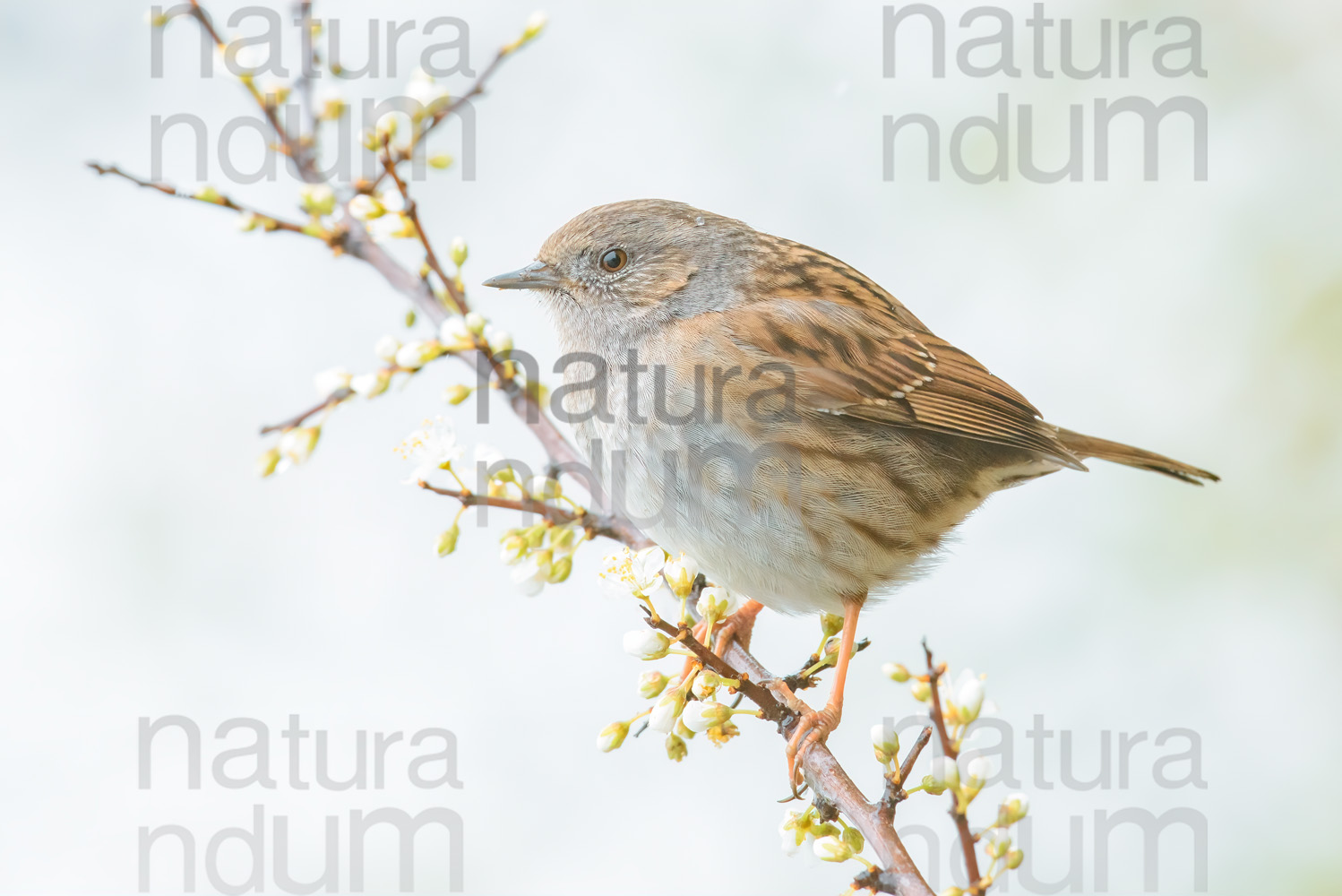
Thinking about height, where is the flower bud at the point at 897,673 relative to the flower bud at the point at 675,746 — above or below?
above

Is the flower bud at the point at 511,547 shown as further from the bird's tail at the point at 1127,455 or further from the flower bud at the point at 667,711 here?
the bird's tail at the point at 1127,455

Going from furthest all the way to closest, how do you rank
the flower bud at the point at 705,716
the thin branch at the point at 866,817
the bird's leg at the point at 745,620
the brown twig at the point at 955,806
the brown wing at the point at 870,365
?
the bird's leg at the point at 745,620
the brown wing at the point at 870,365
the flower bud at the point at 705,716
the thin branch at the point at 866,817
the brown twig at the point at 955,806

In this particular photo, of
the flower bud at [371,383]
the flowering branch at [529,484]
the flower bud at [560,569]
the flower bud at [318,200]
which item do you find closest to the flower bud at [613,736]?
the flowering branch at [529,484]

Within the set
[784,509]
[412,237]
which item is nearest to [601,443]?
[784,509]

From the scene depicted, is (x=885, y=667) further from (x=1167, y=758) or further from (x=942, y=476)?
(x=1167, y=758)

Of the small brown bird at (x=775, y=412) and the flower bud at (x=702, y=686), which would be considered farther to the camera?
the small brown bird at (x=775, y=412)

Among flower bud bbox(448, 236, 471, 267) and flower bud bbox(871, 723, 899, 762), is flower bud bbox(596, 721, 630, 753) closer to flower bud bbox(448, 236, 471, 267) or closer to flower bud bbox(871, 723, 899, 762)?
flower bud bbox(871, 723, 899, 762)
